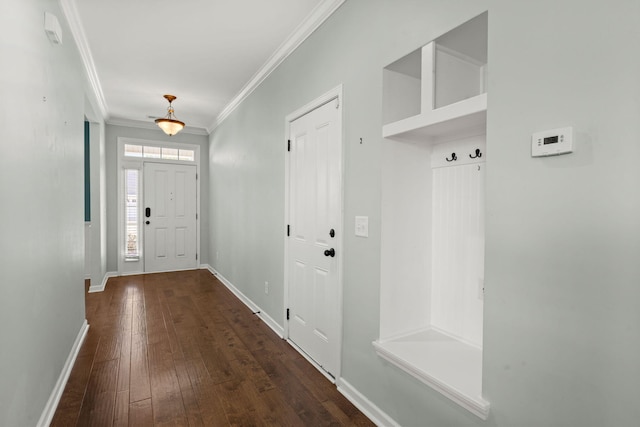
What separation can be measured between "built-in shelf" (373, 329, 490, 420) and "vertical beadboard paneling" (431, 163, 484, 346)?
0.12m

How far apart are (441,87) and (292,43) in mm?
1703

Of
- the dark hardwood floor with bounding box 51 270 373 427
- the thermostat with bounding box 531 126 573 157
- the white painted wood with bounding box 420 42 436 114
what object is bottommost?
the dark hardwood floor with bounding box 51 270 373 427

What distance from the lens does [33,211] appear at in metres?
1.77

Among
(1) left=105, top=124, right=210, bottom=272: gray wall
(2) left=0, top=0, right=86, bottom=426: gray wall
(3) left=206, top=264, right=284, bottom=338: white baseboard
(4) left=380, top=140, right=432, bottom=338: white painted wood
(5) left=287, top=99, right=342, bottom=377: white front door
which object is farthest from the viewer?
(1) left=105, top=124, right=210, bottom=272: gray wall

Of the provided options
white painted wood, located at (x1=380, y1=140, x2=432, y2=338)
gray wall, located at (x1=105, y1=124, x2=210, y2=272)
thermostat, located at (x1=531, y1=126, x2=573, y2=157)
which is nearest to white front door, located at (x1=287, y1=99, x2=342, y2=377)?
white painted wood, located at (x1=380, y1=140, x2=432, y2=338)

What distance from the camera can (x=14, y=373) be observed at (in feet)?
4.85

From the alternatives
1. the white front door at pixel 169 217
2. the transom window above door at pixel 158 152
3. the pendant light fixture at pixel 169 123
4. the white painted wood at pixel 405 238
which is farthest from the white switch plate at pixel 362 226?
the transom window above door at pixel 158 152

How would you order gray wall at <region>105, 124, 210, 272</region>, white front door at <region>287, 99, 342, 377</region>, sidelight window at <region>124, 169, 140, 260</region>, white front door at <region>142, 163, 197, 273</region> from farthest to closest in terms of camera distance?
1. white front door at <region>142, 163, 197, 273</region>
2. sidelight window at <region>124, 169, 140, 260</region>
3. gray wall at <region>105, 124, 210, 272</region>
4. white front door at <region>287, 99, 342, 377</region>

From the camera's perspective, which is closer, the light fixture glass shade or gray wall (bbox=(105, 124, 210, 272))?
the light fixture glass shade

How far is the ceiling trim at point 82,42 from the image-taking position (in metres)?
2.51

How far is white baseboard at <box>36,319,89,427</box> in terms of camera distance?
189 cm

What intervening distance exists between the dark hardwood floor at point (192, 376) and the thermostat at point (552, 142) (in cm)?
176

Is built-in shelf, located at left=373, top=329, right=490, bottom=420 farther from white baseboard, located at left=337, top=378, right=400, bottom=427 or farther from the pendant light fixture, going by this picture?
the pendant light fixture

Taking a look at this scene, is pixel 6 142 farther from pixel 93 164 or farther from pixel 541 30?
pixel 93 164
